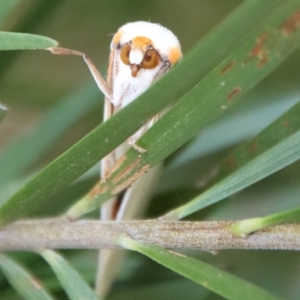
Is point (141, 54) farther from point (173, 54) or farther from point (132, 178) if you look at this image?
point (132, 178)

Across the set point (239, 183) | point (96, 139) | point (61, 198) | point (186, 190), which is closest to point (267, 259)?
point (186, 190)

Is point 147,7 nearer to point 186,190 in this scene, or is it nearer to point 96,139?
point 186,190

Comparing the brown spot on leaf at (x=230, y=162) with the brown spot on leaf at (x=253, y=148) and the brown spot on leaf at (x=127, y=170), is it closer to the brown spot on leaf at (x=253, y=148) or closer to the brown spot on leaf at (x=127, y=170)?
the brown spot on leaf at (x=253, y=148)

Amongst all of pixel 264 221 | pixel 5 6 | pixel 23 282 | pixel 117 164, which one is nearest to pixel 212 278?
pixel 264 221

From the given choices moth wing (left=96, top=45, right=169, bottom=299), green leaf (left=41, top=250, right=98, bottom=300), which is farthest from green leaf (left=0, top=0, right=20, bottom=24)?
green leaf (left=41, top=250, right=98, bottom=300)

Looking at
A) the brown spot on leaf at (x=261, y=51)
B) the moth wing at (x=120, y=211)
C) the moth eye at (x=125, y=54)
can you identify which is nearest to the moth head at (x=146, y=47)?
the moth eye at (x=125, y=54)

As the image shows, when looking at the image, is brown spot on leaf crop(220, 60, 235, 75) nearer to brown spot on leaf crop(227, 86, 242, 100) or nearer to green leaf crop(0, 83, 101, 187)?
brown spot on leaf crop(227, 86, 242, 100)
